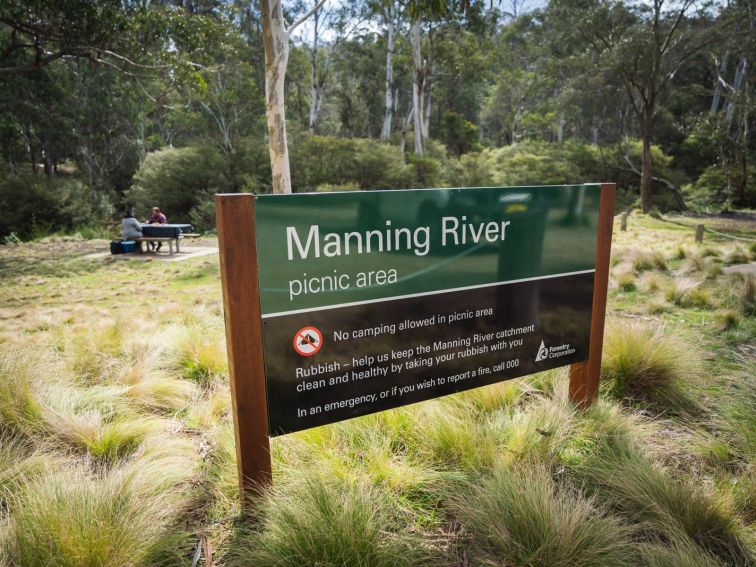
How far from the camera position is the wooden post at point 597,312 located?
3193mm

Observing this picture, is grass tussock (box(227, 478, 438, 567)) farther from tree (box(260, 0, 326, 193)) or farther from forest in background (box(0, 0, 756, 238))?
forest in background (box(0, 0, 756, 238))

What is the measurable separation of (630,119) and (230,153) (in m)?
29.0

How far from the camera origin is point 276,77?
11.2m

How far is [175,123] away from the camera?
35.2 metres

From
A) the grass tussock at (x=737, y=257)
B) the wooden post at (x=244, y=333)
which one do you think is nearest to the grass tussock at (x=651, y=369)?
the wooden post at (x=244, y=333)

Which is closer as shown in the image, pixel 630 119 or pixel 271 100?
pixel 271 100

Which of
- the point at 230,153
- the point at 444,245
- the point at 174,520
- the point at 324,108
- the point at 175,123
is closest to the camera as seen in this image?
the point at 174,520

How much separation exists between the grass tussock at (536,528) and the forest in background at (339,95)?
12.9m

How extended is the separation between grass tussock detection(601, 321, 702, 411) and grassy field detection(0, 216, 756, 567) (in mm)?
13

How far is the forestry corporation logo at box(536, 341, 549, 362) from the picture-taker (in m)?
3.07

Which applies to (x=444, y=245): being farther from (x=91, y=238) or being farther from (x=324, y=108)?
(x=324, y=108)

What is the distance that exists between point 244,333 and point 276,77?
34.3 feet

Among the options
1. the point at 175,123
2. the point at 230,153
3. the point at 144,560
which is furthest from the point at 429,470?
the point at 175,123

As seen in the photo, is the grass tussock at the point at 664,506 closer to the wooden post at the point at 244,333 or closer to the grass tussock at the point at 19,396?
the wooden post at the point at 244,333
